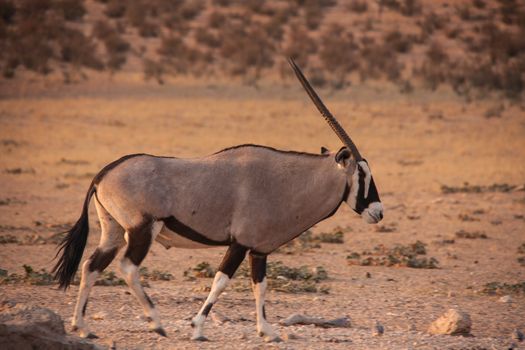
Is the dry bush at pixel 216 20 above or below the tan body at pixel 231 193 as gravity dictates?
below

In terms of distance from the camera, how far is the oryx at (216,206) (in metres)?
7.18

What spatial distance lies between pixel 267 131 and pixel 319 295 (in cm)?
1246

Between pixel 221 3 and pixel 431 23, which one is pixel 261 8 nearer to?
pixel 221 3

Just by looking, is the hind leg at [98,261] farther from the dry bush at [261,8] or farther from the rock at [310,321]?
the dry bush at [261,8]

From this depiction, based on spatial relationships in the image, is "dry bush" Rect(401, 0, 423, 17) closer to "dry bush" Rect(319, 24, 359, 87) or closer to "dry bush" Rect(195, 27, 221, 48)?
"dry bush" Rect(319, 24, 359, 87)

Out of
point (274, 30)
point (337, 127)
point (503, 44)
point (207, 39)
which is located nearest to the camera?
point (337, 127)

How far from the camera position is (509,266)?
468 inches

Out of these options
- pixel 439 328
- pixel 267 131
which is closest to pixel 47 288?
pixel 439 328

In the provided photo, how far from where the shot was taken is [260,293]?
24.1ft

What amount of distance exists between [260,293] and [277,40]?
27795 millimetres

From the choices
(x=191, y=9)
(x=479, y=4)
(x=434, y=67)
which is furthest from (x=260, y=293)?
(x=479, y=4)

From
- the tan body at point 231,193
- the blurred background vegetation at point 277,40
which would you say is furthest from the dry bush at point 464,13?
the tan body at point 231,193

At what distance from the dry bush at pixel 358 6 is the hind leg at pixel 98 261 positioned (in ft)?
106

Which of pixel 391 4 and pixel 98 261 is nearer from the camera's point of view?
pixel 98 261
